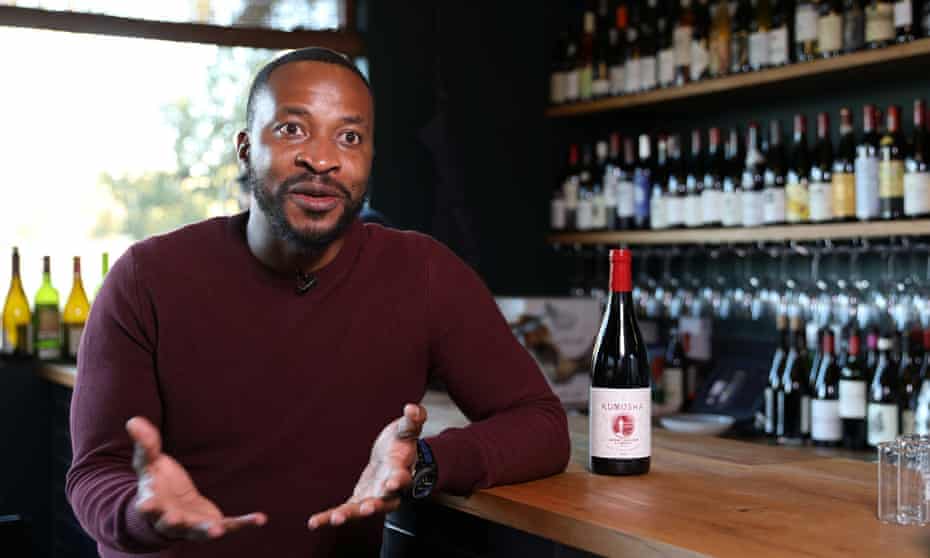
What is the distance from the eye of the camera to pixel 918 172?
2.59 meters

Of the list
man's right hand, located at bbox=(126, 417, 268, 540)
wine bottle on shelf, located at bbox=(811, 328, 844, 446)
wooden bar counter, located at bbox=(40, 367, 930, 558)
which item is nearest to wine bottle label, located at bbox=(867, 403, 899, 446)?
wine bottle on shelf, located at bbox=(811, 328, 844, 446)

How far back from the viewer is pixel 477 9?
3605 millimetres

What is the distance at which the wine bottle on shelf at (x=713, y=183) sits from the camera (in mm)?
3064

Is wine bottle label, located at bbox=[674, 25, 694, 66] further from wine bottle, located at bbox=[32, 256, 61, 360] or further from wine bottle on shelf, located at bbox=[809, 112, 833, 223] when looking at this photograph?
wine bottle, located at bbox=[32, 256, 61, 360]

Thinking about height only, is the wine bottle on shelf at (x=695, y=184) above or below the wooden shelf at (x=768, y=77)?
below

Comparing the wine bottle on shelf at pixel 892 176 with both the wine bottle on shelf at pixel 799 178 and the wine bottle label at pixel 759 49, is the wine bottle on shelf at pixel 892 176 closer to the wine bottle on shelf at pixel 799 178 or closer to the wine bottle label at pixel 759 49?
the wine bottle on shelf at pixel 799 178

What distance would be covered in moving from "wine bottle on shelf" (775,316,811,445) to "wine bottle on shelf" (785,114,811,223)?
0.27 m

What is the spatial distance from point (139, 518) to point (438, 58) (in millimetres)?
2588

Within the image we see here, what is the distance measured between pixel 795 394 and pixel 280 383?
1.91 meters

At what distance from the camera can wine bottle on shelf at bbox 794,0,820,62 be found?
2.80 m

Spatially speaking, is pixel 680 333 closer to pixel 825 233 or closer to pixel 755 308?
pixel 755 308

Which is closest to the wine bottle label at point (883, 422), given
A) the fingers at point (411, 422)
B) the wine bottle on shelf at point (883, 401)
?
the wine bottle on shelf at point (883, 401)

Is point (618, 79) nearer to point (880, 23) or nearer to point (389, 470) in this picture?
point (880, 23)

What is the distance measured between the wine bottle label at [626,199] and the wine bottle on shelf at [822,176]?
546mm
